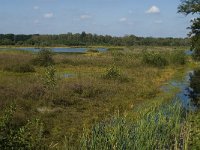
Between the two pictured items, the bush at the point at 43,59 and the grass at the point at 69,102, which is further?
the bush at the point at 43,59

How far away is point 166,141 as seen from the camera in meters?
12.4

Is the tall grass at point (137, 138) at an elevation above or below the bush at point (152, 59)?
above

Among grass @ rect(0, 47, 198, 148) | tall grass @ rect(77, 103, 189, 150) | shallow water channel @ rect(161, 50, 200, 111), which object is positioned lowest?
shallow water channel @ rect(161, 50, 200, 111)

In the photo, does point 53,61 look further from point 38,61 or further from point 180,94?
point 180,94

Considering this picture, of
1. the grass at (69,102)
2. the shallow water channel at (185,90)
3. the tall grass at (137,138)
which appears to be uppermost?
the tall grass at (137,138)

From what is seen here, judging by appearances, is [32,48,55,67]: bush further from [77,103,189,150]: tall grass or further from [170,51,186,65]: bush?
[77,103,189,150]: tall grass

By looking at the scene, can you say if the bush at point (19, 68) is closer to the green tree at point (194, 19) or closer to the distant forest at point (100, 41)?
the green tree at point (194, 19)

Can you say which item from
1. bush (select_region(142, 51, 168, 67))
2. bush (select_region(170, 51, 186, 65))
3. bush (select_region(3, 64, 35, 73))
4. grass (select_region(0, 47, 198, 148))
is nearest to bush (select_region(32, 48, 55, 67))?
bush (select_region(3, 64, 35, 73))

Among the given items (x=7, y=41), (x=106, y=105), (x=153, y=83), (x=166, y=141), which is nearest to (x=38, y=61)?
(x=153, y=83)

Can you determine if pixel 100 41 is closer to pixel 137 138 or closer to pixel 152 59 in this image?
pixel 152 59

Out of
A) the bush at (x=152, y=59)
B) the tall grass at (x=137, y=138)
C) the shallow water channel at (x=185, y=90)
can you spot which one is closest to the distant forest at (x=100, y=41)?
the bush at (x=152, y=59)

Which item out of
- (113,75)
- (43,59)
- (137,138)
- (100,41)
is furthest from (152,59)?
(100,41)

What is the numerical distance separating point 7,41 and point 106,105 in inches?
5396

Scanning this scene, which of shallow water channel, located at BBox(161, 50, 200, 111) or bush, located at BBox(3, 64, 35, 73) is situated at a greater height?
bush, located at BBox(3, 64, 35, 73)
